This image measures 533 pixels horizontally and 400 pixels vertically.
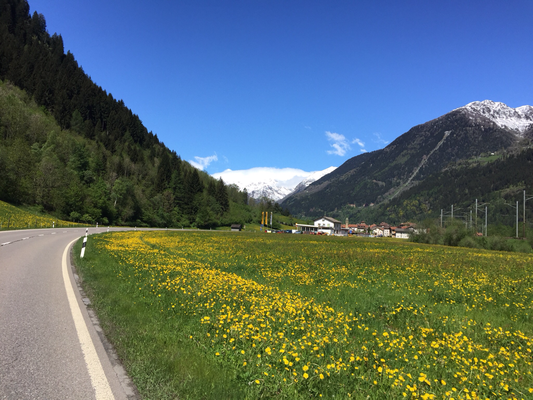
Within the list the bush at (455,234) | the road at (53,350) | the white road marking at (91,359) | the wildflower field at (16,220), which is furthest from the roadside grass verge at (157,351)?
the bush at (455,234)

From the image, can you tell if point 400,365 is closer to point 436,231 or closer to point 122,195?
point 436,231

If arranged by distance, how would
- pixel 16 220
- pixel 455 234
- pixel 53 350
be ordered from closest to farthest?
pixel 53 350 → pixel 16 220 → pixel 455 234

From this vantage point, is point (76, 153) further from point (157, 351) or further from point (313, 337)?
point (313, 337)

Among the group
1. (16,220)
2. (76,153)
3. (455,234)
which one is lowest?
(16,220)

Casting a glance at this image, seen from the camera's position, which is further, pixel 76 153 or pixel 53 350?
pixel 76 153

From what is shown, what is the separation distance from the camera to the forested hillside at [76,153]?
70562 mm

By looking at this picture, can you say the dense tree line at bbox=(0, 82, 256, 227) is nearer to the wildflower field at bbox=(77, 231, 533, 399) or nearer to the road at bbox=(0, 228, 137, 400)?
the road at bbox=(0, 228, 137, 400)

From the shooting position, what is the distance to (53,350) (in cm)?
526

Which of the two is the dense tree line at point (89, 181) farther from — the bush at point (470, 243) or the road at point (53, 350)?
the bush at point (470, 243)

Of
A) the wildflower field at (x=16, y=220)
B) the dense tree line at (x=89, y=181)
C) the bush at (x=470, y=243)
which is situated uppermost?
the dense tree line at (x=89, y=181)

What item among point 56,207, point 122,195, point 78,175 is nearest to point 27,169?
point 56,207

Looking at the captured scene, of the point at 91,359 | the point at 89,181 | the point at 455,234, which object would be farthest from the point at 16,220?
the point at 455,234

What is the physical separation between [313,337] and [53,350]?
4587 millimetres

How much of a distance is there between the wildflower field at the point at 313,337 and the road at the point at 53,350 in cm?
34
